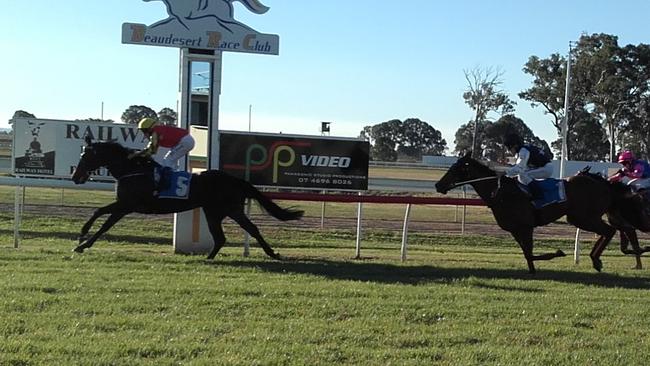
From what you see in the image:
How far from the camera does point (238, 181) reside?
11781 mm

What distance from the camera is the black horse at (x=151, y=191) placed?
38.1 feet

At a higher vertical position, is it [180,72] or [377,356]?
[180,72]

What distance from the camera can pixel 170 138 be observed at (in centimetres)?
1224

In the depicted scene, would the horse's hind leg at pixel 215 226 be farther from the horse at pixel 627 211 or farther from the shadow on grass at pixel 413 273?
the horse at pixel 627 211

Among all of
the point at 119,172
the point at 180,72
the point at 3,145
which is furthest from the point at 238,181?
the point at 3,145

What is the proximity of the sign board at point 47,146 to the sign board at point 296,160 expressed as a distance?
17.8ft

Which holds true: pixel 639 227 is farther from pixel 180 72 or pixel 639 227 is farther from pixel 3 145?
pixel 3 145

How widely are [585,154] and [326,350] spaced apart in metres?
82.6

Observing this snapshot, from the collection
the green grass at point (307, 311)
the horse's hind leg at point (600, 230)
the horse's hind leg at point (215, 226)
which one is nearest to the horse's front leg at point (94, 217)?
the green grass at point (307, 311)

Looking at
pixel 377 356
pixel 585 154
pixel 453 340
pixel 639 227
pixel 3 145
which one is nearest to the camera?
pixel 377 356

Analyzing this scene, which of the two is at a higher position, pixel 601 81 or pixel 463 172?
pixel 601 81

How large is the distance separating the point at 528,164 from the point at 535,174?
21 centimetres

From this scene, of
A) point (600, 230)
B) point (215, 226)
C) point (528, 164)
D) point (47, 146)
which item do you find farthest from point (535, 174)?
point (47, 146)

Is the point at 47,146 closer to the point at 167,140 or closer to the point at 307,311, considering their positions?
the point at 167,140
